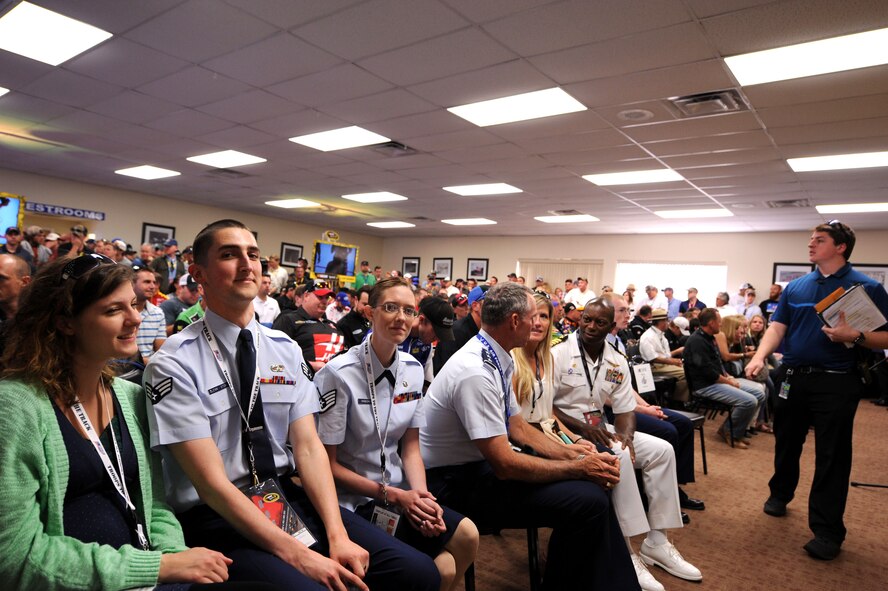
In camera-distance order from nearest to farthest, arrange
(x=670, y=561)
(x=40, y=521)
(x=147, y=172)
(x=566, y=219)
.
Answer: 1. (x=40, y=521)
2. (x=670, y=561)
3. (x=147, y=172)
4. (x=566, y=219)

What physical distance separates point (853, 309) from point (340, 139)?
5.17 meters

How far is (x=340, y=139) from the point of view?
615 centimetres

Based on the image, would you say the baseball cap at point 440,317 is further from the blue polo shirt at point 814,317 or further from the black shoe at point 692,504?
the blue polo shirt at point 814,317

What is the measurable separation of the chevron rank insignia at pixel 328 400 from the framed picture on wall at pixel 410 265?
14.5 metres

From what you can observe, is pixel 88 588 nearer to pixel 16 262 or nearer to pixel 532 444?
pixel 532 444

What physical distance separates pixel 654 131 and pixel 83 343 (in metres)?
5.12

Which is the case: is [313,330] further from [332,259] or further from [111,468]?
[332,259]

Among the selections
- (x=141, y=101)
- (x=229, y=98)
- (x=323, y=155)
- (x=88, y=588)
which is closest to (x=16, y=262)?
(x=88, y=588)

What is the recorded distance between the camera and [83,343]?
1241 millimetres

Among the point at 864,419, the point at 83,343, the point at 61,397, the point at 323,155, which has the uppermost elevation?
the point at 323,155

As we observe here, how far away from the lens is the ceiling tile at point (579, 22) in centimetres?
296

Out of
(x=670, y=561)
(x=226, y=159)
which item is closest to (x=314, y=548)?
(x=670, y=561)

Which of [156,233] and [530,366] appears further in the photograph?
[156,233]

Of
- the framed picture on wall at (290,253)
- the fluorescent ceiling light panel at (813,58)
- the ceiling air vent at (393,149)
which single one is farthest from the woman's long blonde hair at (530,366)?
the framed picture on wall at (290,253)
